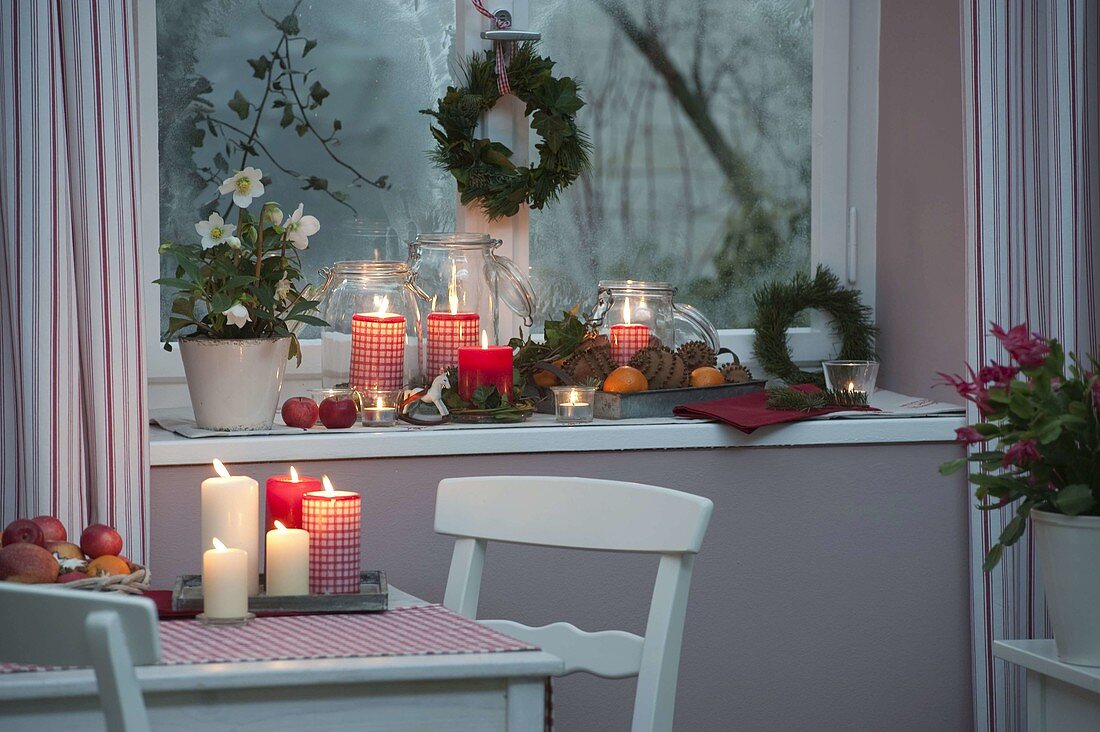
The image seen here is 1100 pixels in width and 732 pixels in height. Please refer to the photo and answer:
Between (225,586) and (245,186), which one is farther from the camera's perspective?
(245,186)

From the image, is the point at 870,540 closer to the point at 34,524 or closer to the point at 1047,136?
the point at 1047,136

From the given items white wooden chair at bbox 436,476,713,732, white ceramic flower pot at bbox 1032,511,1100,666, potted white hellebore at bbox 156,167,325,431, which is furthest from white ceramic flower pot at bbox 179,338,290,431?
white ceramic flower pot at bbox 1032,511,1100,666

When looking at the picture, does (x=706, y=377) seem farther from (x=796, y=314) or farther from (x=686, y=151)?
(x=686, y=151)

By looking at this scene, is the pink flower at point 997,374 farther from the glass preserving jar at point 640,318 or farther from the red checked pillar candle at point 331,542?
the glass preserving jar at point 640,318

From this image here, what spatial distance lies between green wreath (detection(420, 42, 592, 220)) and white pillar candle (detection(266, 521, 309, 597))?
3.68 feet

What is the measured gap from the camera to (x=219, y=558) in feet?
4.19

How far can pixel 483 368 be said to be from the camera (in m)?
2.12

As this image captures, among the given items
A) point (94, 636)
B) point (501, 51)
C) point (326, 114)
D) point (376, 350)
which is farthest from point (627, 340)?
point (94, 636)

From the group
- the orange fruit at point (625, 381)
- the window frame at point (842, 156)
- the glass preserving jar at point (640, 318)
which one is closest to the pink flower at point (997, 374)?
the orange fruit at point (625, 381)

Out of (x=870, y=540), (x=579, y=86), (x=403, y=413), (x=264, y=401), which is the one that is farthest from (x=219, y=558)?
(x=579, y=86)

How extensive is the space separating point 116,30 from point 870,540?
1.45 metres

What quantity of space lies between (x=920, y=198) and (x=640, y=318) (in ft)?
1.93

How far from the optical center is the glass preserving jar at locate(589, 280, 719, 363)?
2.32 metres

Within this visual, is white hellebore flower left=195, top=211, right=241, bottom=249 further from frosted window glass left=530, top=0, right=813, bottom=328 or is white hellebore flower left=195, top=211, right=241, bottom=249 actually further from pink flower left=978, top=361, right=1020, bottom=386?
pink flower left=978, top=361, right=1020, bottom=386
